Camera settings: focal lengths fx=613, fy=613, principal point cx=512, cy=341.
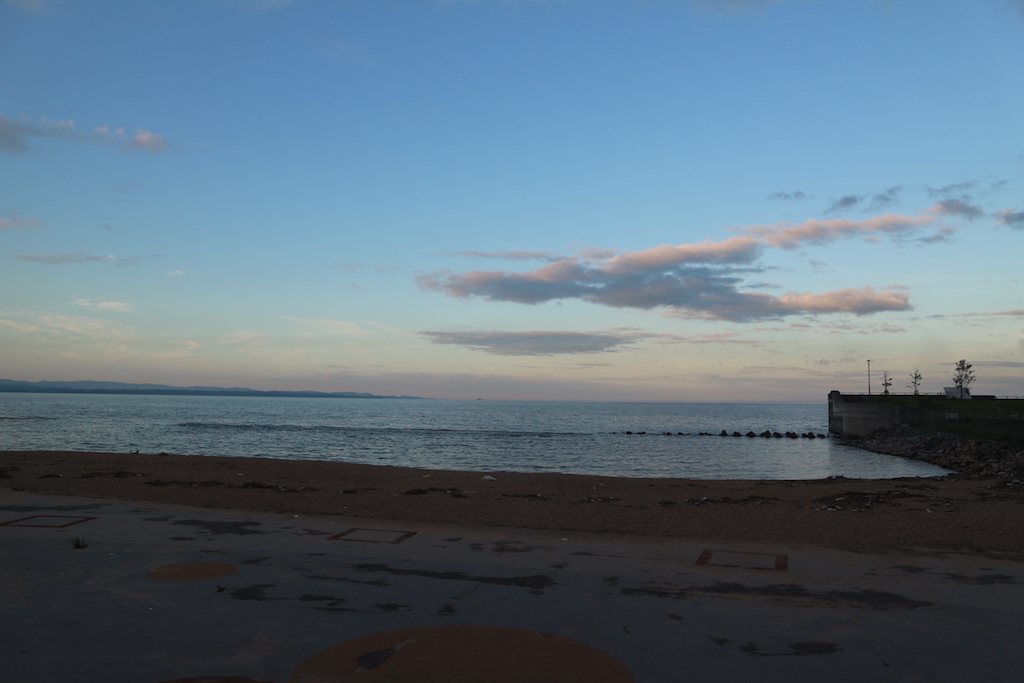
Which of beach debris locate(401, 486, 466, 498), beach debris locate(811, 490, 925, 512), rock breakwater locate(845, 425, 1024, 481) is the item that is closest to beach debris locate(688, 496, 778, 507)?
beach debris locate(811, 490, 925, 512)

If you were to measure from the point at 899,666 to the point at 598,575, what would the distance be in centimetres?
396

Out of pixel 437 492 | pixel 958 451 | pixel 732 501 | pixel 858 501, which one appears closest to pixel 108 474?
pixel 437 492

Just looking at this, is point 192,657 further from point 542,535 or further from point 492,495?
point 492,495

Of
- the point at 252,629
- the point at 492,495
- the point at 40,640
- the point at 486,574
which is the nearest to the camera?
the point at 40,640

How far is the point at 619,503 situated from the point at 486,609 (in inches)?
448

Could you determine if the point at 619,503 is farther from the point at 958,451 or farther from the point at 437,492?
the point at 958,451

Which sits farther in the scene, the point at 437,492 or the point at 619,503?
the point at 437,492

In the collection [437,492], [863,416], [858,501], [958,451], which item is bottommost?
[958,451]

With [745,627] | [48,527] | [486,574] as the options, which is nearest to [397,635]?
[486,574]

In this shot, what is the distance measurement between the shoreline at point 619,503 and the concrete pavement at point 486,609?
2445 millimetres

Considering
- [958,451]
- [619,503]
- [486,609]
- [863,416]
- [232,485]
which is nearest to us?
[486,609]

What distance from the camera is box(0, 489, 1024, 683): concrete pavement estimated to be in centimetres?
557

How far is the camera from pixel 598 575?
8.81 m

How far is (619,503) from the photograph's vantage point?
17984 mm
